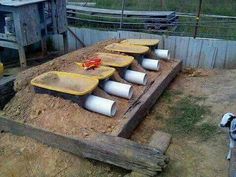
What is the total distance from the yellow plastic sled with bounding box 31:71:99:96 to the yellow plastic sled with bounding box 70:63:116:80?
230mm

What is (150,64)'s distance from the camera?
6.39 m

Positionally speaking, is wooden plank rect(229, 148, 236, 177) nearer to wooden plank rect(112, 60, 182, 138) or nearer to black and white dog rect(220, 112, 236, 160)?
black and white dog rect(220, 112, 236, 160)

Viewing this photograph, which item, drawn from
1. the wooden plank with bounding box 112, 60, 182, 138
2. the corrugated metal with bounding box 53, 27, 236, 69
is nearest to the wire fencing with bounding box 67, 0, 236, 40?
the corrugated metal with bounding box 53, 27, 236, 69

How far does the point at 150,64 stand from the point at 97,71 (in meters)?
1.46

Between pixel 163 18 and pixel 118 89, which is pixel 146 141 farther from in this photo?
pixel 163 18

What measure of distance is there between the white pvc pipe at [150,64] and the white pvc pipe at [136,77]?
2.23 ft

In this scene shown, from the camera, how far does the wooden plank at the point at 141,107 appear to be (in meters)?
4.48

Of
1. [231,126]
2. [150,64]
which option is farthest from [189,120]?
[150,64]

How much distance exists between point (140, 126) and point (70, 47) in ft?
14.8

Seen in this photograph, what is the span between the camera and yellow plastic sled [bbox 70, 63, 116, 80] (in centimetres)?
511

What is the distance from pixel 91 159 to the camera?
13.2 ft

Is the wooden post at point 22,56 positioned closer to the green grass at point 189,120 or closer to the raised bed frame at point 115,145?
the raised bed frame at point 115,145

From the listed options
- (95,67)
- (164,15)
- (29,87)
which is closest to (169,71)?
(95,67)

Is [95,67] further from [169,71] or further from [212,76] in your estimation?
[212,76]
